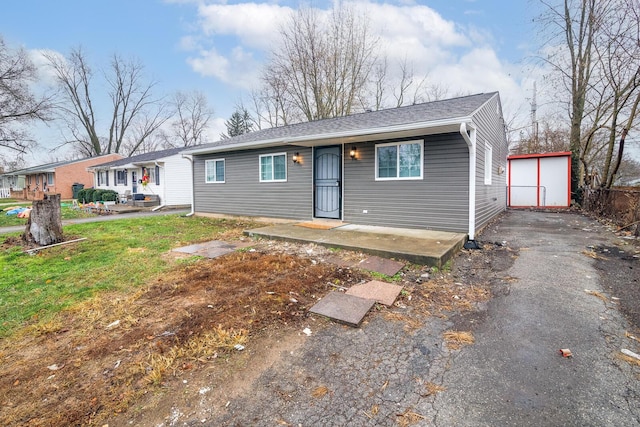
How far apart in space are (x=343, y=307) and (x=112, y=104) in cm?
3706

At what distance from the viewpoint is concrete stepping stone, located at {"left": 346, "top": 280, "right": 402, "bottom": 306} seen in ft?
11.0

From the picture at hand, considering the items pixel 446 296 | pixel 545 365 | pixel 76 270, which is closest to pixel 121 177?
pixel 76 270

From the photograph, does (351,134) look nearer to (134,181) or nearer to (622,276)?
Result: (622,276)

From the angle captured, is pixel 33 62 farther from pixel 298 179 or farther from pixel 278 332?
pixel 278 332

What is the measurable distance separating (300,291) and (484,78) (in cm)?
1841

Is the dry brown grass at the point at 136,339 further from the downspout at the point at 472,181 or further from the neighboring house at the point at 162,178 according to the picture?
the neighboring house at the point at 162,178

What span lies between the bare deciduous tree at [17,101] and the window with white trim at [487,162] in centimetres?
2293

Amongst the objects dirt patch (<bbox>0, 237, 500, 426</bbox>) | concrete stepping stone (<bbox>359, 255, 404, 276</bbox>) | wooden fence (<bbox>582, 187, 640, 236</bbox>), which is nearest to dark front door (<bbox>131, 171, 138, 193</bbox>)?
dirt patch (<bbox>0, 237, 500, 426</bbox>)

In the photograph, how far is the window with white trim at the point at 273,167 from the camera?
914 centimetres

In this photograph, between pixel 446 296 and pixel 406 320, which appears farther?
pixel 446 296

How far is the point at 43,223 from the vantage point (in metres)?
6.14

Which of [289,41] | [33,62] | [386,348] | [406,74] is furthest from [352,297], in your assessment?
[33,62]

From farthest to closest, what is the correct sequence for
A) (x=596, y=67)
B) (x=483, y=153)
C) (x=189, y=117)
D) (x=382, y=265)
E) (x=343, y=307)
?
1. (x=189, y=117)
2. (x=596, y=67)
3. (x=483, y=153)
4. (x=382, y=265)
5. (x=343, y=307)

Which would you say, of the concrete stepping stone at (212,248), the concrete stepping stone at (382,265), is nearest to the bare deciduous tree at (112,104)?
the concrete stepping stone at (212,248)
